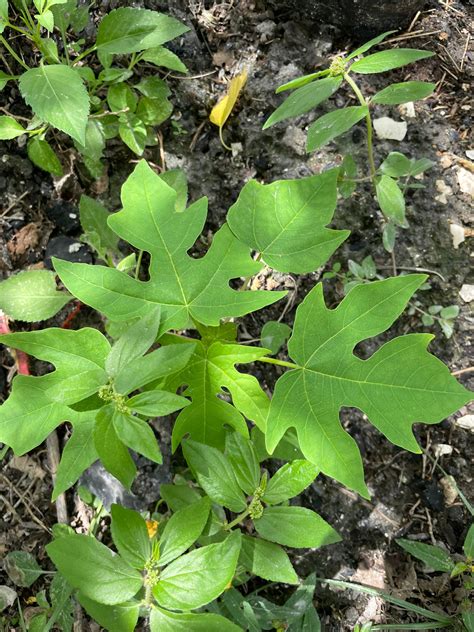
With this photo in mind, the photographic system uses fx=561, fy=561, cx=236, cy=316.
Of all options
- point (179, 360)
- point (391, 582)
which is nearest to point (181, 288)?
point (179, 360)

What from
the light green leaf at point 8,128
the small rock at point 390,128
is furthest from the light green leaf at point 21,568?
the small rock at point 390,128

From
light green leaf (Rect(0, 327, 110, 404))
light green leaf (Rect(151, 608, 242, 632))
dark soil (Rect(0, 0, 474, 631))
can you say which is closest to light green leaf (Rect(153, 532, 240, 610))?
light green leaf (Rect(151, 608, 242, 632))

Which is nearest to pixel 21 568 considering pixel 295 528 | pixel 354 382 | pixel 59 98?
pixel 295 528

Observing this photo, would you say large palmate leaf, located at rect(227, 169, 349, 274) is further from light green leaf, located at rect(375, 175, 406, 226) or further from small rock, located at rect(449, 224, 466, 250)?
small rock, located at rect(449, 224, 466, 250)

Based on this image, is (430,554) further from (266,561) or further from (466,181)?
(466,181)

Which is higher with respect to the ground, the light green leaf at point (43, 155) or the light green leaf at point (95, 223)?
the light green leaf at point (43, 155)

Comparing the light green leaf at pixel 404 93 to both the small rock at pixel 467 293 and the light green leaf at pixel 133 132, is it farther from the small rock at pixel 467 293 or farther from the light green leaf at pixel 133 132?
the light green leaf at pixel 133 132

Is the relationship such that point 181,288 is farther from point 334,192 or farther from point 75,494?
point 75,494
